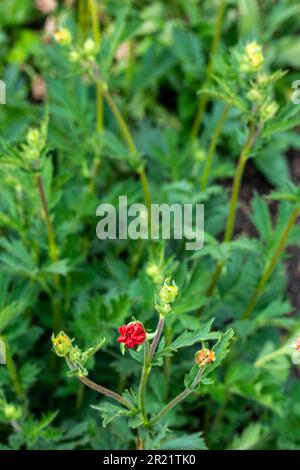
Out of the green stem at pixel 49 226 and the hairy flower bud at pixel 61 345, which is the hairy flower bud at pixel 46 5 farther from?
the hairy flower bud at pixel 61 345

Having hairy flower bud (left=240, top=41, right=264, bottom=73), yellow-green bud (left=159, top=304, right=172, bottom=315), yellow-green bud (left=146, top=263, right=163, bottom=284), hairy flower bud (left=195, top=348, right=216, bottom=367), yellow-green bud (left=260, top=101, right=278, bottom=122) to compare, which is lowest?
hairy flower bud (left=195, top=348, right=216, bottom=367)

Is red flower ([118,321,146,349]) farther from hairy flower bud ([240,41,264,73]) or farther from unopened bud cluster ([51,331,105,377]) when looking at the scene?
hairy flower bud ([240,41,264,73])

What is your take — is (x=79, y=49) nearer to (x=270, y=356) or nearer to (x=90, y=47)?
(x=90, y=47)

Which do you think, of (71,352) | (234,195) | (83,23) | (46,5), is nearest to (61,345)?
(71,352)

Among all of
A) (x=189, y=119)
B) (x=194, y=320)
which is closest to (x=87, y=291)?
(x=194, y=320)

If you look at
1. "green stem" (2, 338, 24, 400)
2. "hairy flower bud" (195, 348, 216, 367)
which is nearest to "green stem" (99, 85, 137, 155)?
"green stem" (2, 338, 24, 400)

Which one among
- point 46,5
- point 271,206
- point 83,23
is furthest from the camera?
point 46,5

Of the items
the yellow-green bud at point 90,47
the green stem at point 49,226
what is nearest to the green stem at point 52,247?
the green stem at point 49,226
